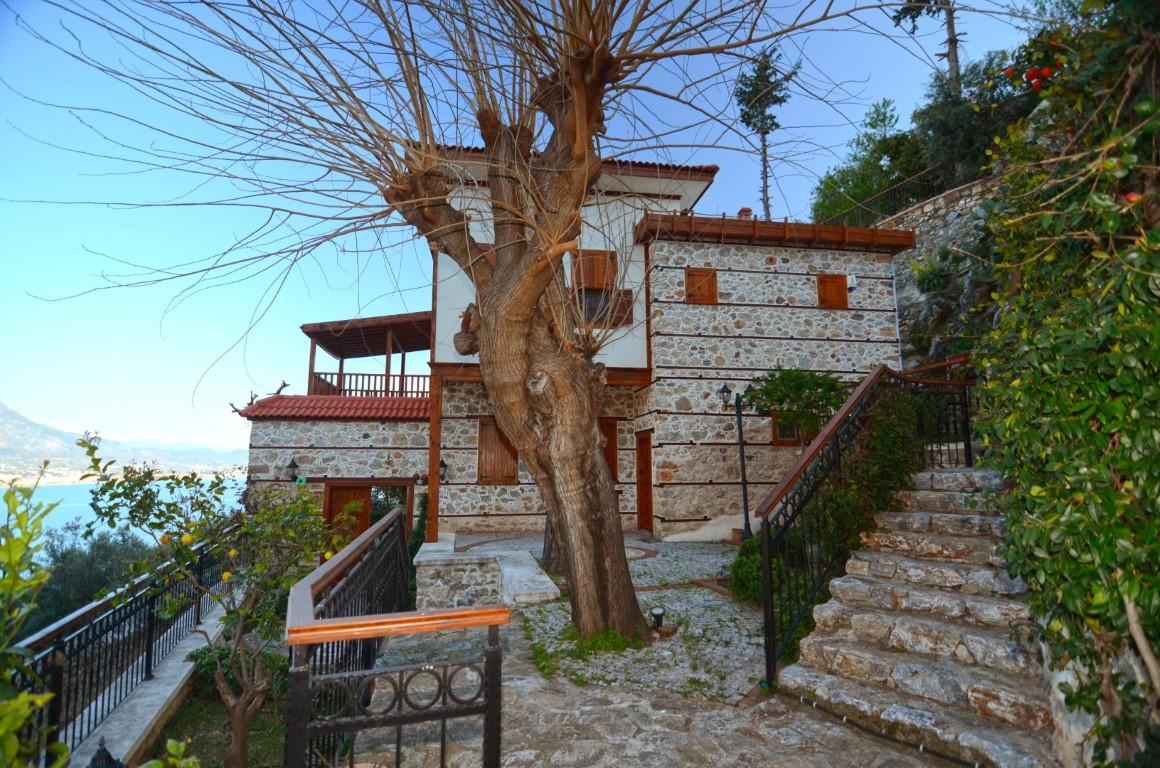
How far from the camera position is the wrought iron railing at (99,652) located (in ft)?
11.7

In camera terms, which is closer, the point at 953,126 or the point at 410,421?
the point at 410,421

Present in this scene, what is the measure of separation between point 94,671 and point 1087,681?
655 centimetres

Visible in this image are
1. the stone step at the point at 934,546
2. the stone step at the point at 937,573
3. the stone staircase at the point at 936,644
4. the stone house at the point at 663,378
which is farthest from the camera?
the stone house at the point at 663,378

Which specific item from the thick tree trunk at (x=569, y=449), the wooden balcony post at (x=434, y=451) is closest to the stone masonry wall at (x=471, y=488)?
the wooden balcony post at (x=434, y=451)

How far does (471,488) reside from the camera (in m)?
11.0

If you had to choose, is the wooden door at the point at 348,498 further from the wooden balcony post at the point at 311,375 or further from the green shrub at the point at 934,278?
the green shrub at the point at 934,278

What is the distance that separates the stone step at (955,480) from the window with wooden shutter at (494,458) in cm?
773

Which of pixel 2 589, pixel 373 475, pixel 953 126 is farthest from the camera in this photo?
pixel 953 126

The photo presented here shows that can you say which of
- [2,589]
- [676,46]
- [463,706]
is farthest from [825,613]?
[2,589]

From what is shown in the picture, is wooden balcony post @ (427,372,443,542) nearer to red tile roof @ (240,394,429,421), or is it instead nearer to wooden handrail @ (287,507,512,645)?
red tile roof @ (240,394,429,421)

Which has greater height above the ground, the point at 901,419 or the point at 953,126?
the point at 953,126

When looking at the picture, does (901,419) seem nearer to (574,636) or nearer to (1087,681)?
(1087,681)

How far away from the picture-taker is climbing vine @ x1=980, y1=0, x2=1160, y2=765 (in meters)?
1.68

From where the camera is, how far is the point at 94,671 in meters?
4.62
